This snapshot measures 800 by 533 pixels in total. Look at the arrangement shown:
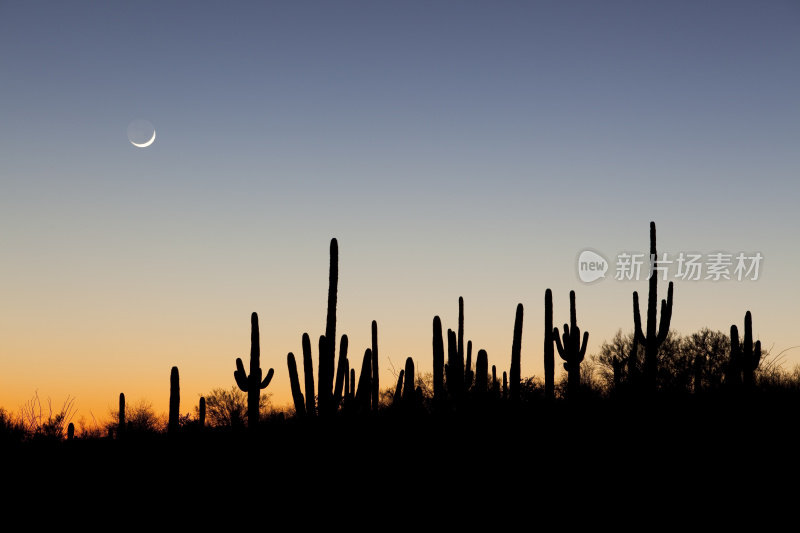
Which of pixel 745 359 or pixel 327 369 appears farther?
pixel 745 359

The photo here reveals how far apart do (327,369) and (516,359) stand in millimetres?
4342

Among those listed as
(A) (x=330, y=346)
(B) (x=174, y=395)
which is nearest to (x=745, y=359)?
(A) (x=330, y=346)

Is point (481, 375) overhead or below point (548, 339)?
below

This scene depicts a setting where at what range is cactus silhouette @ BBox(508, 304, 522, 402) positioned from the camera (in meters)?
17.8

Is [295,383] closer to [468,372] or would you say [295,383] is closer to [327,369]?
[327,369]

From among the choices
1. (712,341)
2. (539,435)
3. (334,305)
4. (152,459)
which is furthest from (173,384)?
(712,341)

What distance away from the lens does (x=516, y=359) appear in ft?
63.6

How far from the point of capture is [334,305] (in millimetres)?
18578

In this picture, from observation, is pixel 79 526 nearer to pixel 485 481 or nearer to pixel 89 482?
pixel 89 482

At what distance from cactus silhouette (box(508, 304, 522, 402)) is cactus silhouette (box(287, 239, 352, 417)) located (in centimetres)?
374

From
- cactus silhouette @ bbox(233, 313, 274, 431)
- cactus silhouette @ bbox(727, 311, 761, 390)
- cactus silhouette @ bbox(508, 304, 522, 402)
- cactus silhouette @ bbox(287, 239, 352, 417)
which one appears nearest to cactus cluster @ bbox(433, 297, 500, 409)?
cactus silhouette @ bbox(508, 304, 522, 402)

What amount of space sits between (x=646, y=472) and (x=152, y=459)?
1113cm

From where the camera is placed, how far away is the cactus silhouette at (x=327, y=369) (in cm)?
1802

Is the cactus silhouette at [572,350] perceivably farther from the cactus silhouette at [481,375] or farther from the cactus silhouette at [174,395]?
the cactus silhouette at [174,395]
